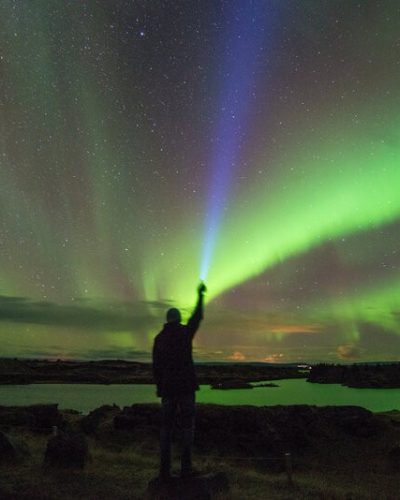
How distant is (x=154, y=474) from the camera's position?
12211 mm

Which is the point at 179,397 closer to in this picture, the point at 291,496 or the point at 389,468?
the point at 291,496

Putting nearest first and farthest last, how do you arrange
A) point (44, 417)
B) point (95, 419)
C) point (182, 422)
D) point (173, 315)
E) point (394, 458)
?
point (182, 422)
point (173, 315)
point (394, 458)
point (95, 419)
point (44, 417)

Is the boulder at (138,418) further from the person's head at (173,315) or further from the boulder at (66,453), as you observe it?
the person's head at (173,315)

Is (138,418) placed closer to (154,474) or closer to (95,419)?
(95,419)

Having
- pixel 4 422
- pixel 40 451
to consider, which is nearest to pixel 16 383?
pixel 4 422

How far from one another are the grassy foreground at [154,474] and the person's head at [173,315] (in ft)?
10.4

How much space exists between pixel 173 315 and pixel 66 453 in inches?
213

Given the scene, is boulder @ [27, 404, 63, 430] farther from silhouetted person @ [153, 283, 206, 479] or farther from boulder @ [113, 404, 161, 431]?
silhouetted person @ [153, 283, 206, 479]

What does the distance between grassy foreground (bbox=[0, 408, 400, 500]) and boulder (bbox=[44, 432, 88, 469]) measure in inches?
11.7

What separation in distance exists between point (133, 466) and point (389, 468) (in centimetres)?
983

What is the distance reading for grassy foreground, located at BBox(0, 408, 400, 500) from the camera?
9.93 m

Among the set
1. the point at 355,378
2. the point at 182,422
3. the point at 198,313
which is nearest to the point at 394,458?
the point at 182,422

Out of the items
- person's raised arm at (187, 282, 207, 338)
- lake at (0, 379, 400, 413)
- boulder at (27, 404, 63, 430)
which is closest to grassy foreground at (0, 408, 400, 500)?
boulder at (27, 404, 63, 430)

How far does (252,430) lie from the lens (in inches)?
848
